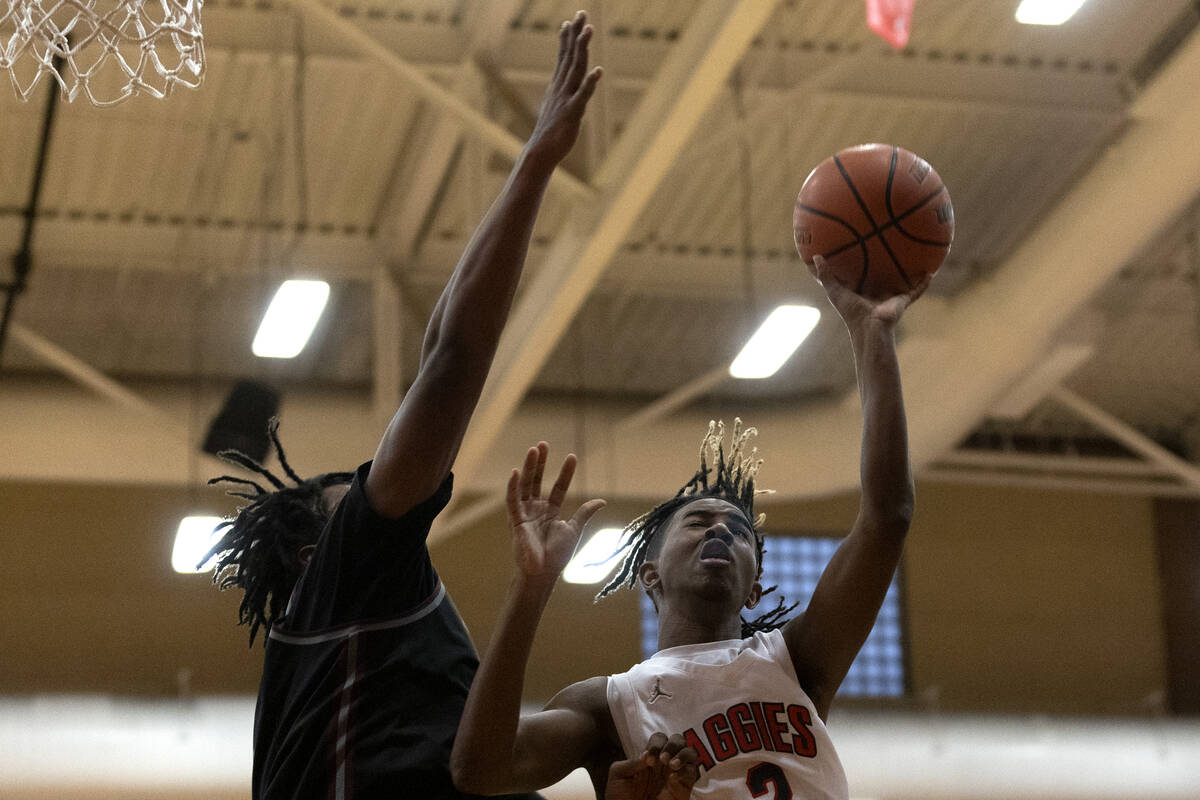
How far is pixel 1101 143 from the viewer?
33.9 feet

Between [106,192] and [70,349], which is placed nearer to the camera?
[106,192]

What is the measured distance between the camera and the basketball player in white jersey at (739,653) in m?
3.11

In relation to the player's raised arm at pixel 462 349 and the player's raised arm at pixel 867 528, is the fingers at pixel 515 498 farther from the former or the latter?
the player's raised arm at pixel 867 528

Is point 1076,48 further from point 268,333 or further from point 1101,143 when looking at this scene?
point 268,333

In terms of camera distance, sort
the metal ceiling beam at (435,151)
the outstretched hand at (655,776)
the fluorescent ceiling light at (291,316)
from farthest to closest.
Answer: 1. the metal ceiling beam at (435,151)
2. the fluorescent ceiling light at (291,316)
3. the outstretched hand at (655,776)

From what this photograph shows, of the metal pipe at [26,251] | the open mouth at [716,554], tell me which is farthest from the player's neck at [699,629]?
the metal pipe at [26,251]

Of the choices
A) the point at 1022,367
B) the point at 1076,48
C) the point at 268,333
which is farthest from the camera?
the point at 1022,367

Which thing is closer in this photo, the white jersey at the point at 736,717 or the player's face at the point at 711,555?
the white jersey at the point at 736,717

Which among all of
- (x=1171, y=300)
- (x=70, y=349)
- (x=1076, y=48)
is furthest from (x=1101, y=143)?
(x=70, y=349)

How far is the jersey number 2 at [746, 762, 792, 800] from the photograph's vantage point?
3.11m

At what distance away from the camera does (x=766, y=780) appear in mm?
3121

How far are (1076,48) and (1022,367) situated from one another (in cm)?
200

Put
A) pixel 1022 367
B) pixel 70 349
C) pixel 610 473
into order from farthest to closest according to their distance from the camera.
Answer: pixel 70 349, pixel 610 473, pixel 1022 367

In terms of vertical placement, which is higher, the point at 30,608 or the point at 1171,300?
the point at 1171,300
